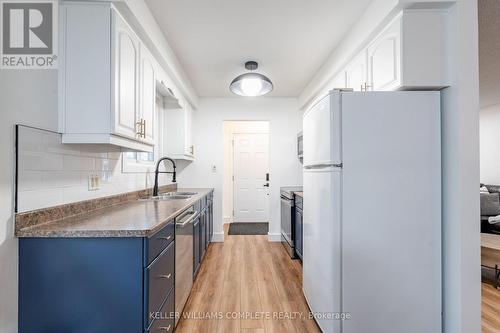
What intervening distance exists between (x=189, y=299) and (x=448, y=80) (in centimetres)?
273

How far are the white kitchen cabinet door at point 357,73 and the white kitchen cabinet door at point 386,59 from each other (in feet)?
0.28

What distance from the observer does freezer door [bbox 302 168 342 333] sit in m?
1.64

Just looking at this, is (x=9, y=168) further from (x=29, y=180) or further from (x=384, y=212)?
(x=384, y=212)

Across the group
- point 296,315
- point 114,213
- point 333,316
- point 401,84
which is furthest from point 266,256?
point 401,84

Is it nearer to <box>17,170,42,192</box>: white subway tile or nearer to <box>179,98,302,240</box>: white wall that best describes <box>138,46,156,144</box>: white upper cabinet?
<box>17,170,42,192</box>: white subway tile

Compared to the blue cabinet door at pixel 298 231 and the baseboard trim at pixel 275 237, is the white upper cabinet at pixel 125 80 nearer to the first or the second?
the blue cabinet door at pixel 298 231

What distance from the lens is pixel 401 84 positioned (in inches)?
64.9

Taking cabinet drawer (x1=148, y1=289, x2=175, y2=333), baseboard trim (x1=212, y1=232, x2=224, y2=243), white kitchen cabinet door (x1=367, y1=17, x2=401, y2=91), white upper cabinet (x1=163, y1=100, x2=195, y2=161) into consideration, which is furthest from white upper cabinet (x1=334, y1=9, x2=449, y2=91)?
baseboard trim (x1=212, y1=232, x2=224, y2=243)

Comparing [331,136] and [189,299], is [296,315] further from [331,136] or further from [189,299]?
[331,136]

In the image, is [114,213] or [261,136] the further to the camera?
[261,136]

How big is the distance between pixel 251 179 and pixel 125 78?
4.29m

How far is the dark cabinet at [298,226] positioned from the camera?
10.2ft

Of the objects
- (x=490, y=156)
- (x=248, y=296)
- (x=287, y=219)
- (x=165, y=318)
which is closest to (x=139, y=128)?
(x=165, y=318)

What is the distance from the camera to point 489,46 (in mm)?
2588
